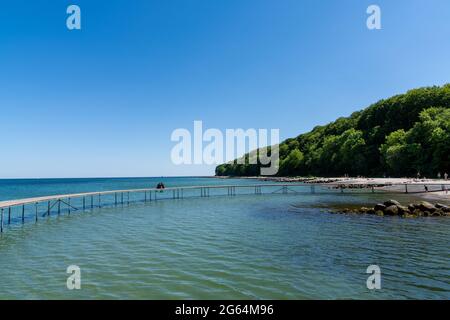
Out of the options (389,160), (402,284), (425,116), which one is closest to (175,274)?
(402,284)

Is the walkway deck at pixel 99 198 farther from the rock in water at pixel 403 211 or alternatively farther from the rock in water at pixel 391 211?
the rock in water at pixel 403 211

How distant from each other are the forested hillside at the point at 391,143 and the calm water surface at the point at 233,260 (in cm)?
5214

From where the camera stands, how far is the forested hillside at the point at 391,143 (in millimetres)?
65438

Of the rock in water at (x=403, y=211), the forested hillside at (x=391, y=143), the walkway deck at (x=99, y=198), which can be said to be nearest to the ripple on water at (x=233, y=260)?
the rock in water at (x=403, y=211)

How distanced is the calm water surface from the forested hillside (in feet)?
171

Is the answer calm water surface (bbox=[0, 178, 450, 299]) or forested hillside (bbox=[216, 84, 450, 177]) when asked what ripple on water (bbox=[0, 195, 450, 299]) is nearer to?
calm water surface (bbox=[0, 178, 450, 299])

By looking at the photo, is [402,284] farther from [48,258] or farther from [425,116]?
[425,116]

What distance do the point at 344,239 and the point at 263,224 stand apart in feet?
22.7

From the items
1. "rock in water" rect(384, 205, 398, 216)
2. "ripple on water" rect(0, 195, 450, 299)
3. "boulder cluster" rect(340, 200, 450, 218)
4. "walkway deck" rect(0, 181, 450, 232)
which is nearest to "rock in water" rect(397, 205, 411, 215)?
"boulder cluster" rect(340, 200, 450, 218)

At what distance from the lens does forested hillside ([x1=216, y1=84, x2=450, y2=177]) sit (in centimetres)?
6544

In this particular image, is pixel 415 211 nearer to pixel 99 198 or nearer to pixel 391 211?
pixel 391 211

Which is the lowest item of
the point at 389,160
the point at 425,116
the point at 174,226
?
the point at 174,226
